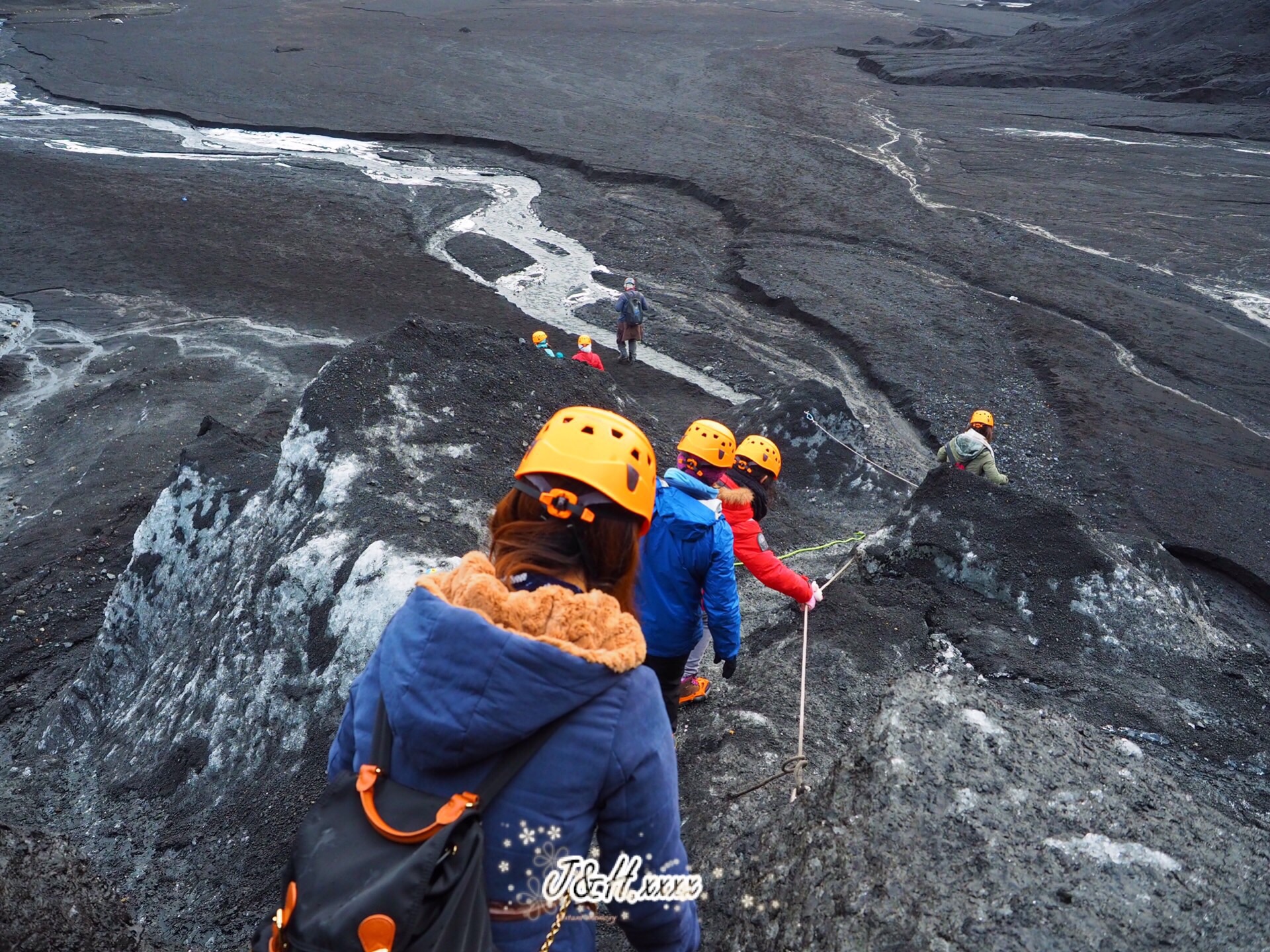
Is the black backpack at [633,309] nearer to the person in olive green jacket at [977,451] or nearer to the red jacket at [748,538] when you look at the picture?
the person in olive green jacket at [977,451]

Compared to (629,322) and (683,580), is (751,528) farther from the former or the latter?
(629,322)

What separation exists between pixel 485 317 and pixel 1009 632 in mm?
10965

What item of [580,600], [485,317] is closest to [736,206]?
[485,317]

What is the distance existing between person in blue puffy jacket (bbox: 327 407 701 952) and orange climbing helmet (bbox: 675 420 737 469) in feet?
8.51

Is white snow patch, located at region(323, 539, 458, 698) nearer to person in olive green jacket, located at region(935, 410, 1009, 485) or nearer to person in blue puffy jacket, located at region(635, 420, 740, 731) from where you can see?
person in blue puffy jacket, located at region(635, 420, 740, 731)

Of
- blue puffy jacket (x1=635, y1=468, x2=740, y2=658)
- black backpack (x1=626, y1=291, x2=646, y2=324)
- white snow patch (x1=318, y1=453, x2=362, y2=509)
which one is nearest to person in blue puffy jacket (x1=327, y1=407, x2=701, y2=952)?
blue puffy jacket (x1=635, y1=468, x2=740, y2=658)

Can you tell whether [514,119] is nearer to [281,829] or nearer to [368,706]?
[281,829]

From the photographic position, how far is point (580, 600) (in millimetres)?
1768

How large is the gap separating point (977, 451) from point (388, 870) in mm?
8055

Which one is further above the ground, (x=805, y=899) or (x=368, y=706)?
(x=368, y=706)

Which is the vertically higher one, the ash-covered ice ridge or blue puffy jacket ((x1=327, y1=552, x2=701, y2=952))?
blue puffy jacket ((x1=327, y1=552, x2=701, y2=952))

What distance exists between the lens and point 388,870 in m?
1.55

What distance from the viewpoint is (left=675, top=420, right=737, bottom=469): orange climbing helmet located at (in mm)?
4531

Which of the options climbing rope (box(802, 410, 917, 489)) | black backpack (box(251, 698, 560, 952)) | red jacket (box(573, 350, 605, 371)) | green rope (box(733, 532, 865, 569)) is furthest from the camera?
red jacket (box(573, 350, 605, 371))
